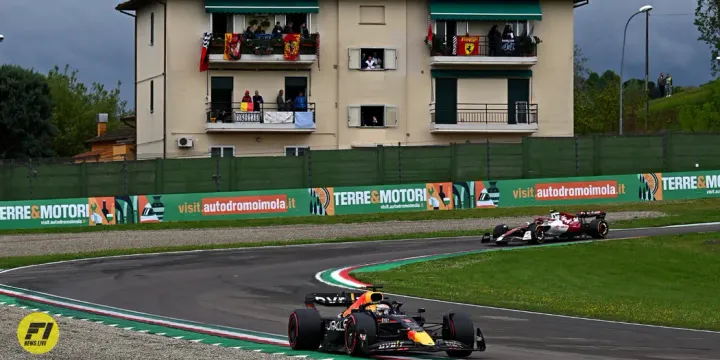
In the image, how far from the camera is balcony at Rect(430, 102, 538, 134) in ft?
192

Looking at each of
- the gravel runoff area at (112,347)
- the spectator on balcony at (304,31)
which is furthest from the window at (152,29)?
the gravel runoff area at (112,347)

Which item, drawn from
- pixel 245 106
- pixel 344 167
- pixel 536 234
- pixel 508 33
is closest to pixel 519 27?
pixel 508 33

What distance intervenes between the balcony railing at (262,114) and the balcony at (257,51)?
218 cm

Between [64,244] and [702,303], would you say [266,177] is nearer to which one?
[64,244]

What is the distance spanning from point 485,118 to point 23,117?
38.5m

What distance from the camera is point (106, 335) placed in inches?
765

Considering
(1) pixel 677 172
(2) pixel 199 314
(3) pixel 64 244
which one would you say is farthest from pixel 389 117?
(2) pixel 199 314

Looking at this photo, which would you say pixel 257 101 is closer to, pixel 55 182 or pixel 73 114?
pixel 55 182

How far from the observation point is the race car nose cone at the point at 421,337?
15609mm

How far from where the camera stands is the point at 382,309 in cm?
1659

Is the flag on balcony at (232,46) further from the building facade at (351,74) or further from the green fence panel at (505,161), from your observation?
the green fence panel at (505,161)

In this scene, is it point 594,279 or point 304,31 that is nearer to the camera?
point 594,279

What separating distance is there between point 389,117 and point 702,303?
32.7 meters

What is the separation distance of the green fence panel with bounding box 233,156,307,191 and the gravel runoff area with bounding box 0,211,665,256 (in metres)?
4.48
